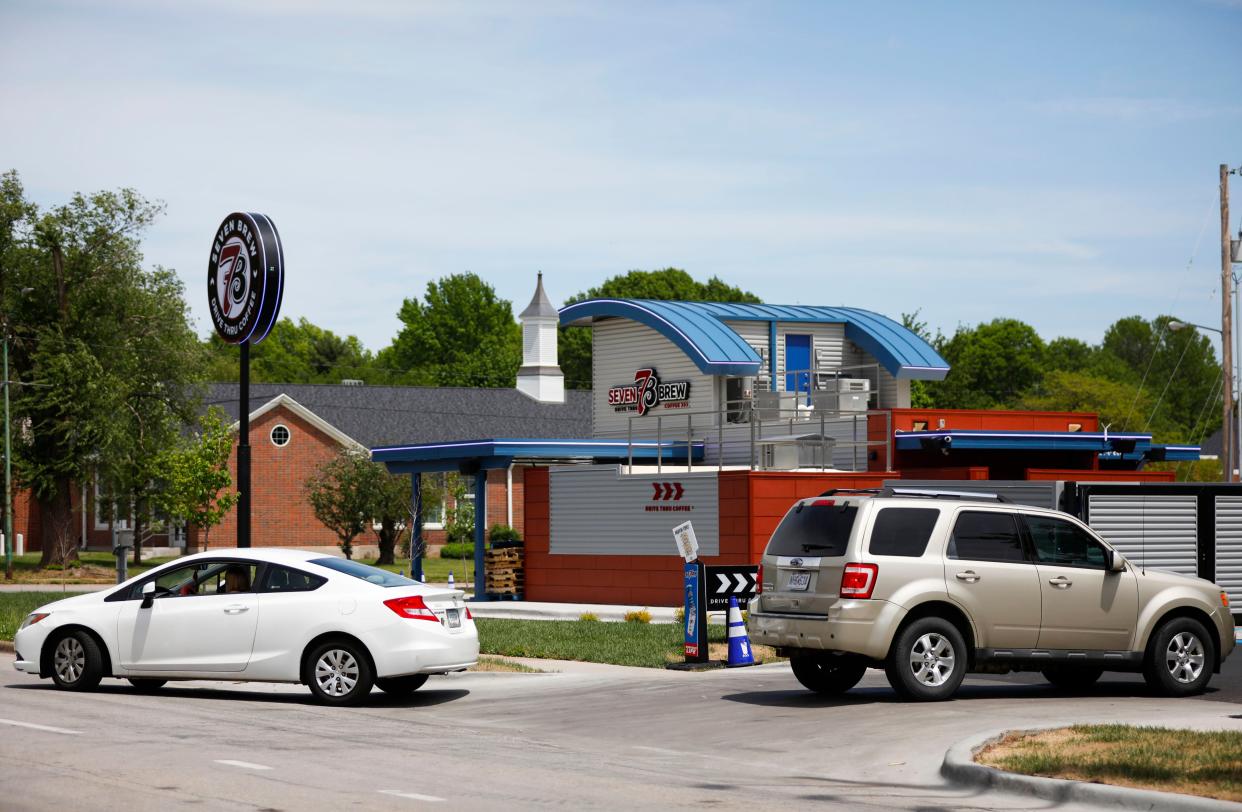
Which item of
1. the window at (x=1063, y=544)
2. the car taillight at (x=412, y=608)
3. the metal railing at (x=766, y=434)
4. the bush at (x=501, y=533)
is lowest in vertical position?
the bush at (x=501, y=533)

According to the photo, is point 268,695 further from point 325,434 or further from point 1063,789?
point 325,434

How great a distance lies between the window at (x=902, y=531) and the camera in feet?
48.8

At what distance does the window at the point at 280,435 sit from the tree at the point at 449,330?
49549 mm

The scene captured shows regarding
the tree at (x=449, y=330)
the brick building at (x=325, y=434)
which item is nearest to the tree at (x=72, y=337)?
the brick building at (x=325, y=434)

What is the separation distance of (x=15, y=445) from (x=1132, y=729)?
141ft

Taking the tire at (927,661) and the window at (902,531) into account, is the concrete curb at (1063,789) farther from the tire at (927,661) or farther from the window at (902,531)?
the window at (902,531)

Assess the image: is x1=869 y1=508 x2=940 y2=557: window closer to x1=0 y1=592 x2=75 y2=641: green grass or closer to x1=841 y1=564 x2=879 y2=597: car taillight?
x1=841 y1=564 x2=879 y2=597: car taillight

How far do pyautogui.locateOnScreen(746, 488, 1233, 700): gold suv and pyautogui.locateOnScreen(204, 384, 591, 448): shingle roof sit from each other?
50.3 metres

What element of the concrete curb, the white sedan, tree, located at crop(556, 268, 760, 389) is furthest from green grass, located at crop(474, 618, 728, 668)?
tree, located at crop(556, 268, 760, 389)

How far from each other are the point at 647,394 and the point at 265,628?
79.9 ft

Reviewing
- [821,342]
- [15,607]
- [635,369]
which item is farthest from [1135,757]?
[821,342]

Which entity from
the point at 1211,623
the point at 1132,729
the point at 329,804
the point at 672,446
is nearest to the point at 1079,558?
the point at 1211,623

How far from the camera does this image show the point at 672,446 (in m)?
37.1

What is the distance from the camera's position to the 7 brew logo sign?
125 ft
